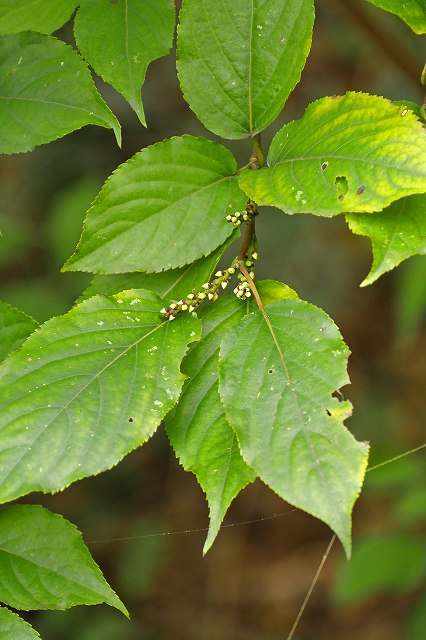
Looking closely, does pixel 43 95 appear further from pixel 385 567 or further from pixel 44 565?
pixel 385 567

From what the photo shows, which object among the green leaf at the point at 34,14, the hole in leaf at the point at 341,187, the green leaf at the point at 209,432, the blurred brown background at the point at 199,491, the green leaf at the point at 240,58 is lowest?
the blurred brown background at the point at 199,491

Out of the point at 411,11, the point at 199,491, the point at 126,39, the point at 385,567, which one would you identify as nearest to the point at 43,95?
the point at 126,39

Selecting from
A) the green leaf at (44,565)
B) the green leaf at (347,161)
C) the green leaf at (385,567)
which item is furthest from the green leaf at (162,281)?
Result: the green leaf at (385,567)

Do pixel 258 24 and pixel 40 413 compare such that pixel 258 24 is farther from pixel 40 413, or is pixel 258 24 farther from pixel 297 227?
pixel 297 227

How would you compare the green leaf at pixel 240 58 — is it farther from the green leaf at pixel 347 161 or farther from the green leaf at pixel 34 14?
the green leaf at pixel 34 14

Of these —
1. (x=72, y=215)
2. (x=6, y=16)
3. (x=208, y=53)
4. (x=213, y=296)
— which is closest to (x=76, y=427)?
(x=213, y=296)

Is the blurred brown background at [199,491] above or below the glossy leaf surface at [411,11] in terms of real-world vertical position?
below

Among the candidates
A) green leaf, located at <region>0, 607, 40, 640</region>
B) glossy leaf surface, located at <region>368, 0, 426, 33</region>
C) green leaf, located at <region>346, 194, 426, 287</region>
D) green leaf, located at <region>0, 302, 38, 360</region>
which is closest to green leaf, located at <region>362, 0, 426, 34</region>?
glossy leaf surface, located at <region>368, 0, 426, 33</region>

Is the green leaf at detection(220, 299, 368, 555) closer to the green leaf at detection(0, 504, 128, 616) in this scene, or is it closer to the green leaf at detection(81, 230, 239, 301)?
the green leaf at detection(81, 230, 239, 301)
